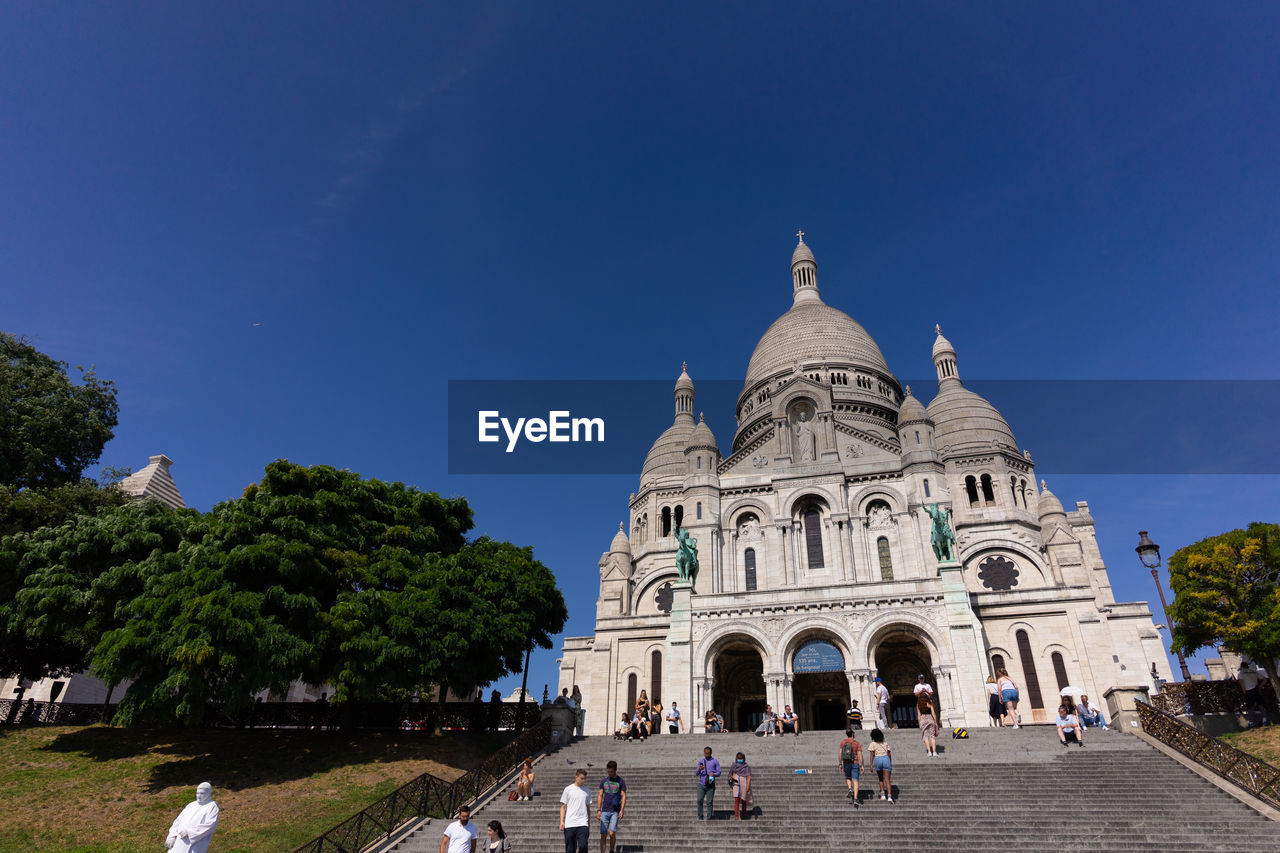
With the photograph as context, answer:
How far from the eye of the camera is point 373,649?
68.0ft

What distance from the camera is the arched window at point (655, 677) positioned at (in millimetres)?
38188

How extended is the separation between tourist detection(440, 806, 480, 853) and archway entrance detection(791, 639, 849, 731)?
21.4 m

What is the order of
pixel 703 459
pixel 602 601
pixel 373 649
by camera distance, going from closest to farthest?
pixel 373 649 < pixel 703 459 < pixel 602 601

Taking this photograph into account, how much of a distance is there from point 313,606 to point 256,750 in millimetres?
4443

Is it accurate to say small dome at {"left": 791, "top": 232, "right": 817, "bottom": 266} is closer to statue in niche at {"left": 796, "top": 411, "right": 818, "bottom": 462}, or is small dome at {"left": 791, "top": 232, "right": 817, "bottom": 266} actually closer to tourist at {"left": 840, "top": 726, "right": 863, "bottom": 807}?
statue in niche at {"left": 796, "top": 411, "right": 818, "bottom": 462}

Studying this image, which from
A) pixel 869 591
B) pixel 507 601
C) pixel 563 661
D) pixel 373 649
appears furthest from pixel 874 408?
pixel 373 649

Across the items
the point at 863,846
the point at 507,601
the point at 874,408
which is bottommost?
the point at 863,846

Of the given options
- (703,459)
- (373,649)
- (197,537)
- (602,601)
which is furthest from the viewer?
(602,601)

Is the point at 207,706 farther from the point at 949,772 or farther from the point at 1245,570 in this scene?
the point at 1245,570

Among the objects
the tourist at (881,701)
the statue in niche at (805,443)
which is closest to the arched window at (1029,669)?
the tourist at (881,701)

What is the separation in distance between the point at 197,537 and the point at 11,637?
815 cm

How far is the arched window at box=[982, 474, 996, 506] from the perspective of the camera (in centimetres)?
4237

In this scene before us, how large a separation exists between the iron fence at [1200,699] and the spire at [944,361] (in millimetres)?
29403

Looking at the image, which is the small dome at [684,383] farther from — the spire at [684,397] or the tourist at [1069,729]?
the tourist at [1069,729]
